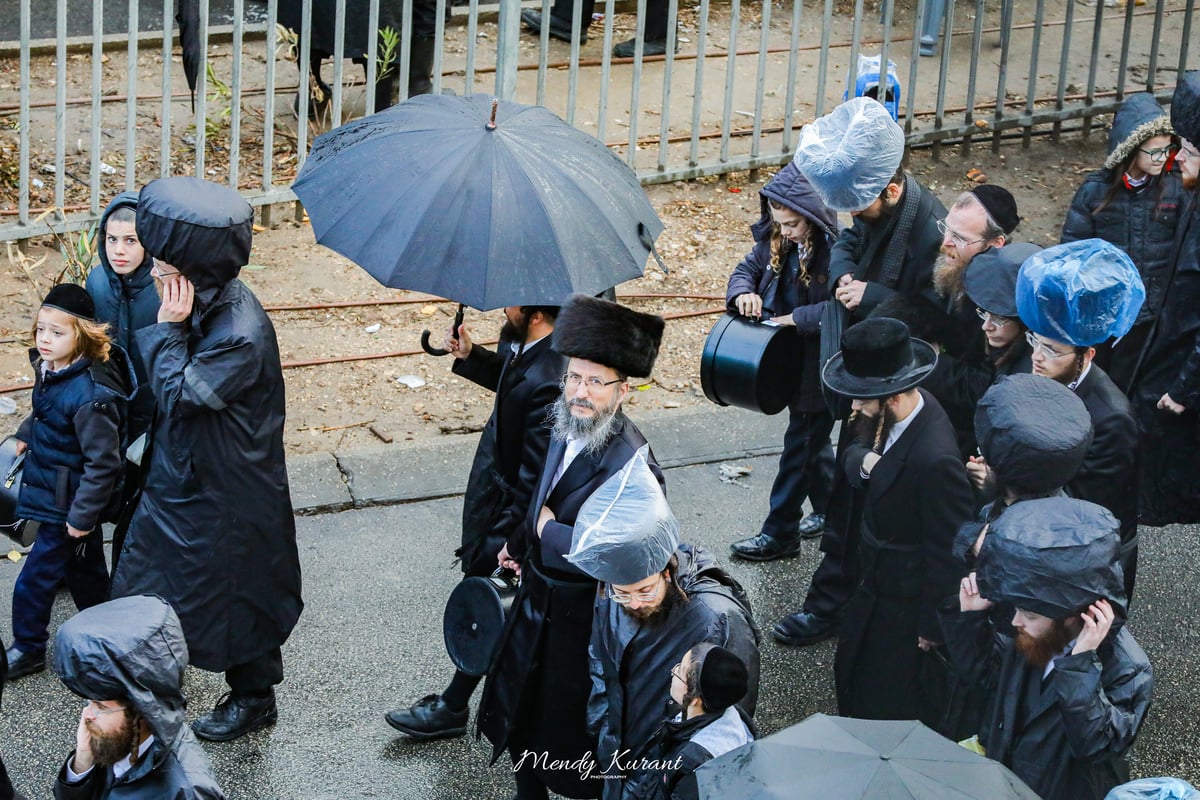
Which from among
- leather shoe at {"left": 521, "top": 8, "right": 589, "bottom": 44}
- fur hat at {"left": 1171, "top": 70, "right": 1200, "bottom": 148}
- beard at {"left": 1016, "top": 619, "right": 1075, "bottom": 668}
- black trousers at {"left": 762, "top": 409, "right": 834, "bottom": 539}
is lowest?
black trousers at {"left": 762, "top": 409, "right": 834, "bottom": 539}

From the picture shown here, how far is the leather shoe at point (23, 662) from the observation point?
518 cm

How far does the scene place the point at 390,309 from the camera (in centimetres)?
800

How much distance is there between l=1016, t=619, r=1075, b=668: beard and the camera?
3.87 m

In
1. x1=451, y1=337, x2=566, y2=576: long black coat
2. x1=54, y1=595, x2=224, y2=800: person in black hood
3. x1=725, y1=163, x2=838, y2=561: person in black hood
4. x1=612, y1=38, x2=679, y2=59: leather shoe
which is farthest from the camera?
x1=612, y1=38, x2=679, y2=59: leather shoe

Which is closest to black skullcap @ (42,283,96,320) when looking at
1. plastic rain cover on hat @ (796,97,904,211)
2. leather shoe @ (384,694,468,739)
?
leather shoe @ (384,694,468,739)

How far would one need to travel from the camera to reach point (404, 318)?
7.93m

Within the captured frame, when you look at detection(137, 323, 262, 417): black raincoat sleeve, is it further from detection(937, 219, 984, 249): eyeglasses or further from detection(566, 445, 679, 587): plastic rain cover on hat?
detection(937, 219, 984, 249): eyeglasses

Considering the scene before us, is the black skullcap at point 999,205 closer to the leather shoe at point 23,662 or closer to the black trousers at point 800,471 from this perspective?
the black trousers at point 800,471

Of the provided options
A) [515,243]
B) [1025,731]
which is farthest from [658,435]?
[1025,731]

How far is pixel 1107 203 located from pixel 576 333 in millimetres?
2858

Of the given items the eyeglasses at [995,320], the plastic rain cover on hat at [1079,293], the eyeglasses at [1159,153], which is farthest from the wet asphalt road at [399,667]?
the eyeglasses at [1159,153]

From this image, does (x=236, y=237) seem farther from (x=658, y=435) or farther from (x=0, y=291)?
(x=0, y=291)

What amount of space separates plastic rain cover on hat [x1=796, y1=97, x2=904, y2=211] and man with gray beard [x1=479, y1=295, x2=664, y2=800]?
4.28 feet

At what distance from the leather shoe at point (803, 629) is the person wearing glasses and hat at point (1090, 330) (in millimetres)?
1270
